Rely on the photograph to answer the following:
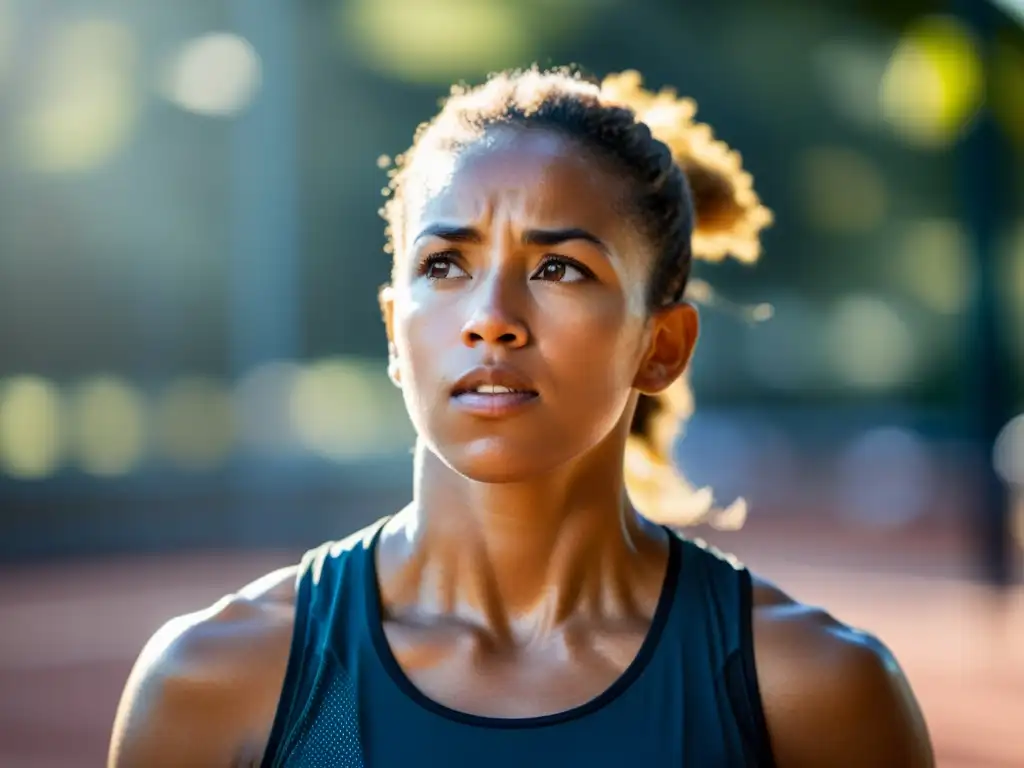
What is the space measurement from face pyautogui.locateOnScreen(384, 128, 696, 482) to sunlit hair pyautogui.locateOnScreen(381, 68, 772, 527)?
0.16 feet

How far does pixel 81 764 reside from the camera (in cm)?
509

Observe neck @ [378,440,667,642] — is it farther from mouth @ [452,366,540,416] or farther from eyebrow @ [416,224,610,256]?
eyebrow @ [416,224,610,256]

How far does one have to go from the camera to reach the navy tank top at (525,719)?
1.66m

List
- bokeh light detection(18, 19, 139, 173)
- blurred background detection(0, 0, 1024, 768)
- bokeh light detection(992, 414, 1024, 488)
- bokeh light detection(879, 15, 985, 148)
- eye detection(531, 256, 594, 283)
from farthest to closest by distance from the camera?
bokeh light detection(879, 15, 985, 148)
bokeh light detection(18, 19, 139, 173)
bokeh light detection(992, 414, 1024, 488)
blurred background detection(0, 0, 1024, 768)
eye detection(531, 256, 594, 283)

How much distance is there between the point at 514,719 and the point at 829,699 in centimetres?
41

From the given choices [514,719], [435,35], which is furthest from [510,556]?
[435,35]

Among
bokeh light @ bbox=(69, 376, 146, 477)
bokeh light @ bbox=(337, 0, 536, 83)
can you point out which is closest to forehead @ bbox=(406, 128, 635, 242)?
bokeh light @ bbox=(69, 376, 146, 477)

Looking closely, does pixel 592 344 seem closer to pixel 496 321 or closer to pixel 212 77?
pixel 496 321

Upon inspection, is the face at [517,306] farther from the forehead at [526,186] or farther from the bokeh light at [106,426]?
the bokeh light at [106,426]

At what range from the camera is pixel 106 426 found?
36.9 feet

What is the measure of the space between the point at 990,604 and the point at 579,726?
21.3 feet

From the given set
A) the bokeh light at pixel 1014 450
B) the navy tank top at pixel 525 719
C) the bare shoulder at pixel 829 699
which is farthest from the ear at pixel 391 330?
the bokeh light at pixel 1014 450

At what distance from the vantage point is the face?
171 cm

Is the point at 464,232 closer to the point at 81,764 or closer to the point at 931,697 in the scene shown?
the point at 81,764
